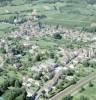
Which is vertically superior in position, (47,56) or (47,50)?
(47,56)

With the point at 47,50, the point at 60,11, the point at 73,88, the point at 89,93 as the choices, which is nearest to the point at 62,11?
the point at 60,11

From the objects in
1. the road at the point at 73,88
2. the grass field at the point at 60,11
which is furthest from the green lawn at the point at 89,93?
the grass field at the point at 60,11

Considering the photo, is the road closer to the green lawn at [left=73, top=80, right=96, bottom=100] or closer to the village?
the village

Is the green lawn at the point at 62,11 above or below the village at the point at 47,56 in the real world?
below

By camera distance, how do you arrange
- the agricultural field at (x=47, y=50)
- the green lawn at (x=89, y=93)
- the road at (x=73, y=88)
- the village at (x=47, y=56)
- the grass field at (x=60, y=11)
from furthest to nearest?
the grass field at (x=60, y=11)
the village at (x=47, y=56)
the agricultural field at (x=47, y=50)
the road at (x=73, y=88)
the green lawn at (x=89, y=93)

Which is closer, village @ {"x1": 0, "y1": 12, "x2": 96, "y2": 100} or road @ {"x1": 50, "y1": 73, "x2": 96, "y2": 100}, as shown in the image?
road @ {"x1": 50, "y1": 73, "x2": 96, "y2": 100}

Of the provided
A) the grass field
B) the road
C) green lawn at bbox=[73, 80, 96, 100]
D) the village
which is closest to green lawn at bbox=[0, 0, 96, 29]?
the grass field

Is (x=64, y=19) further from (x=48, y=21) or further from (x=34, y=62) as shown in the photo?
(x=34, y=62)

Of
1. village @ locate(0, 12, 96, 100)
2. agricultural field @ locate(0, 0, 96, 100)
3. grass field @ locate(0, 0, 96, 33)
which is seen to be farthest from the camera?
grass field @ locate(0, 0, 96, 33)

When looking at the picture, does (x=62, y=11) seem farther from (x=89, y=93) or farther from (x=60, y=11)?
(x=89, y=93)

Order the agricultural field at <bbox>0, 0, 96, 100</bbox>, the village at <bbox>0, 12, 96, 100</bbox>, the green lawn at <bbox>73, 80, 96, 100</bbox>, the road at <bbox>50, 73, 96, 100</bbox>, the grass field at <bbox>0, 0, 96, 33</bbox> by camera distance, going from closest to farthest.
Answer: the green lawn at <bbox>73, 80, 96, 100</bbox> < the road at <bbox>50, 73, 96, 100</bbox> < the agricultural field at <bbox>0, 0, 96, 100</bbox> < the village at <bbox>0, 12, 96, 100</bbox> < the grass field at <bbox>0, 0, 96, 33</bbox>

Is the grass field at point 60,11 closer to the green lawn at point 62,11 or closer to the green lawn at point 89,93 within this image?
the green lawn at point 62,11
